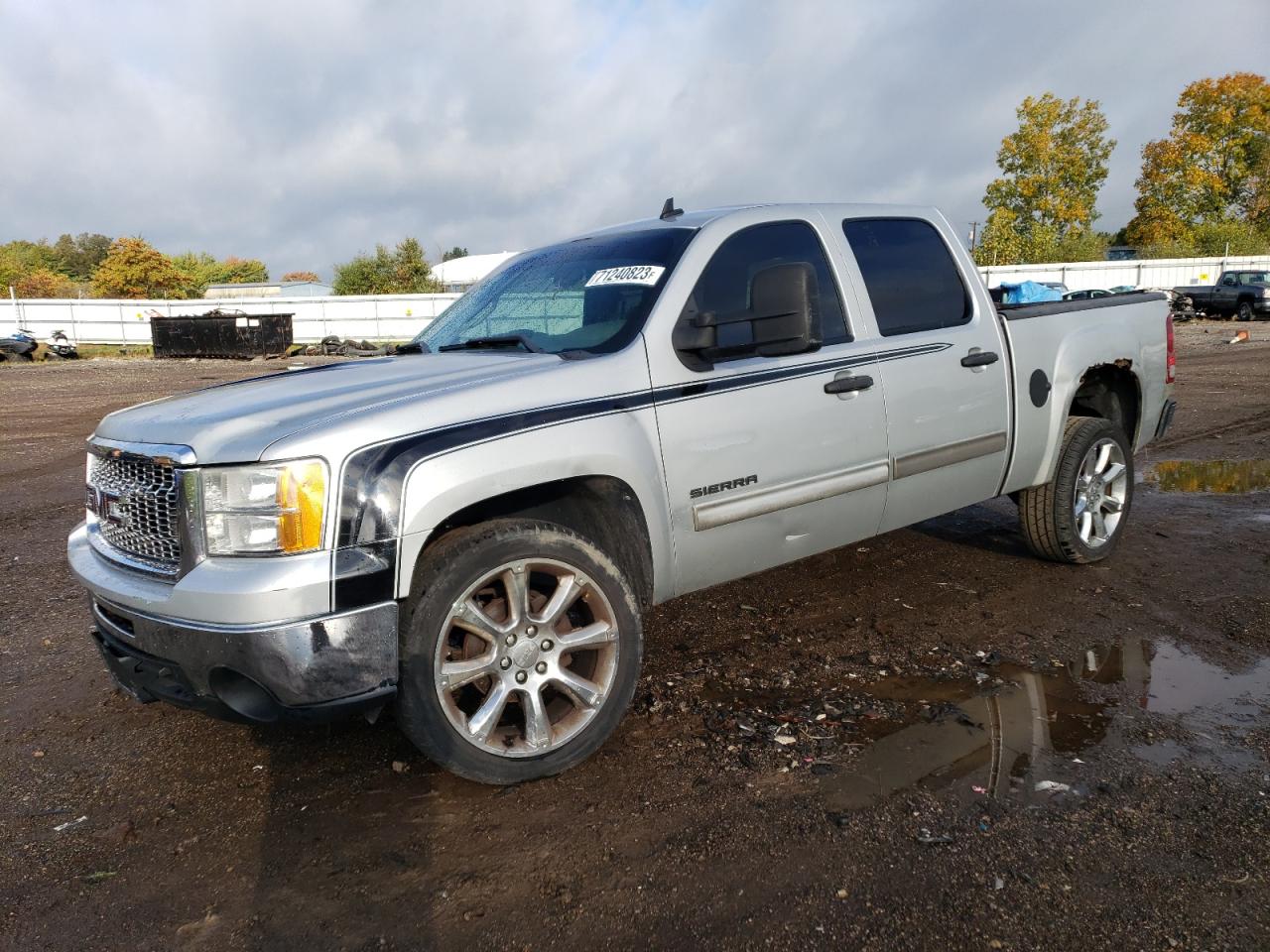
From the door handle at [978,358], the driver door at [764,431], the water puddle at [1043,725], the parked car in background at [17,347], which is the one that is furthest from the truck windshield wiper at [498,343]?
the parked car in background at [17,347]

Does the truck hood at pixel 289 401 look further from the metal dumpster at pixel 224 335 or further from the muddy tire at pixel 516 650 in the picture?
the metal dumpster at pixel 224 335

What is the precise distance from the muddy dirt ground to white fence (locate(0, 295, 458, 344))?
35982mm

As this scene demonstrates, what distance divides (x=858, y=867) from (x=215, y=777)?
2.17 m

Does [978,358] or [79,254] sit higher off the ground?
[79,254]

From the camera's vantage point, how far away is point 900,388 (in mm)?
4121

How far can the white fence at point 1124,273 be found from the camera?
1612 inches

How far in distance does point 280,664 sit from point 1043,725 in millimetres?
2617

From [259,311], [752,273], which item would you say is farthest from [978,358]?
[259,311]

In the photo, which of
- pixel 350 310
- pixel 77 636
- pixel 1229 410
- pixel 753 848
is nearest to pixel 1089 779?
pixel 753 848

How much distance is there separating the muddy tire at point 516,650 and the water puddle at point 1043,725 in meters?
0.83

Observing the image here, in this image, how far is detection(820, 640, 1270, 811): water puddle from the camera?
307 cm

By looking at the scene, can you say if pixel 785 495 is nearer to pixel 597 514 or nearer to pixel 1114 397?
pixel 597 514

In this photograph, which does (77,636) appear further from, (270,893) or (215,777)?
(270,893)

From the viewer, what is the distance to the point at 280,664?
104 inches
